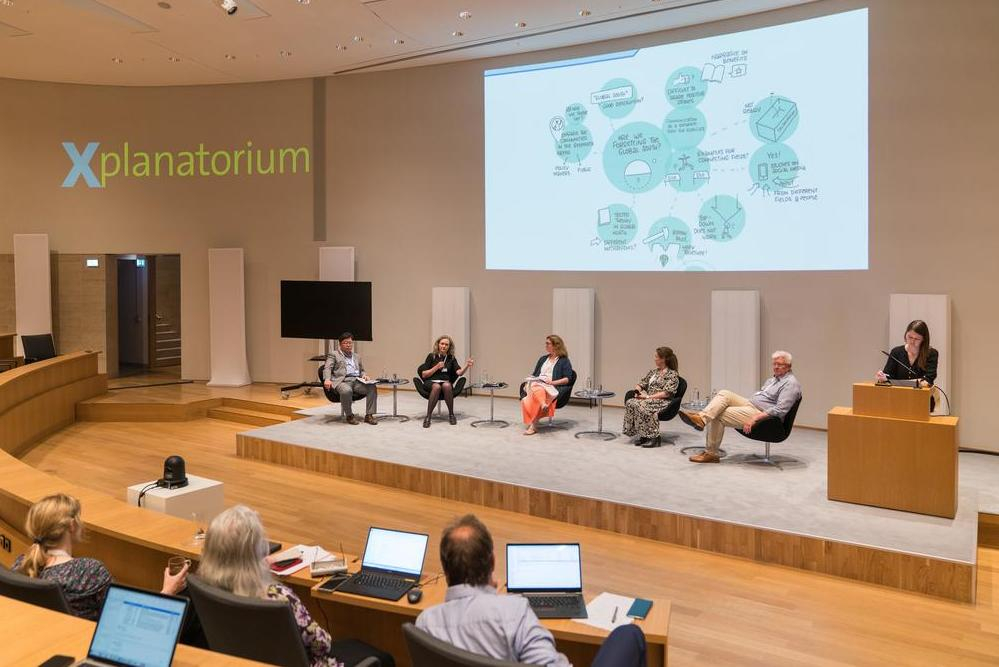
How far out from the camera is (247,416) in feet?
32.9

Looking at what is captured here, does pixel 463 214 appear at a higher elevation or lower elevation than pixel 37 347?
higher

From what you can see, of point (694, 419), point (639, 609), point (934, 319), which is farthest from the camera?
point (934, 319)

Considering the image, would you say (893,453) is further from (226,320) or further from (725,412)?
(226,320)

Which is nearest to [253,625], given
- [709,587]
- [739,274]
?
[709,587]

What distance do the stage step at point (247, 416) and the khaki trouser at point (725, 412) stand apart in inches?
203

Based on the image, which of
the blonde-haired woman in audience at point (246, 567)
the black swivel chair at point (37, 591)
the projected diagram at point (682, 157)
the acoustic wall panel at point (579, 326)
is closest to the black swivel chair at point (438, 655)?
the blonde-haired woman in audience at point (246, 567)

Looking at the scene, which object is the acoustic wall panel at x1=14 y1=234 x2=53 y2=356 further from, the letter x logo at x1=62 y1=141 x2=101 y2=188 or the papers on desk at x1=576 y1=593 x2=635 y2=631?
the papers on desk at x1=576 y1=593 x2=635 y2=631

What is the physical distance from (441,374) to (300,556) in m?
5.13

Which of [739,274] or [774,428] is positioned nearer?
[774,428]

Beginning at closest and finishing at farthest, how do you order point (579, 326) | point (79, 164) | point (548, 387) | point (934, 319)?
point (934, 319)
point (548, 387)
point (579, 326)
point (79, 164)

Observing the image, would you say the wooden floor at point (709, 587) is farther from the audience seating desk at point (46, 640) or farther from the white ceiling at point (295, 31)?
the white ceiling at point (295, 31)

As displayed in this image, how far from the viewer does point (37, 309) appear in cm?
1144

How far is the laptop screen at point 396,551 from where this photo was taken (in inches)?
129

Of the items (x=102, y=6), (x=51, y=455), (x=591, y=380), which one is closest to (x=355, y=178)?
(x=102, y=6)
